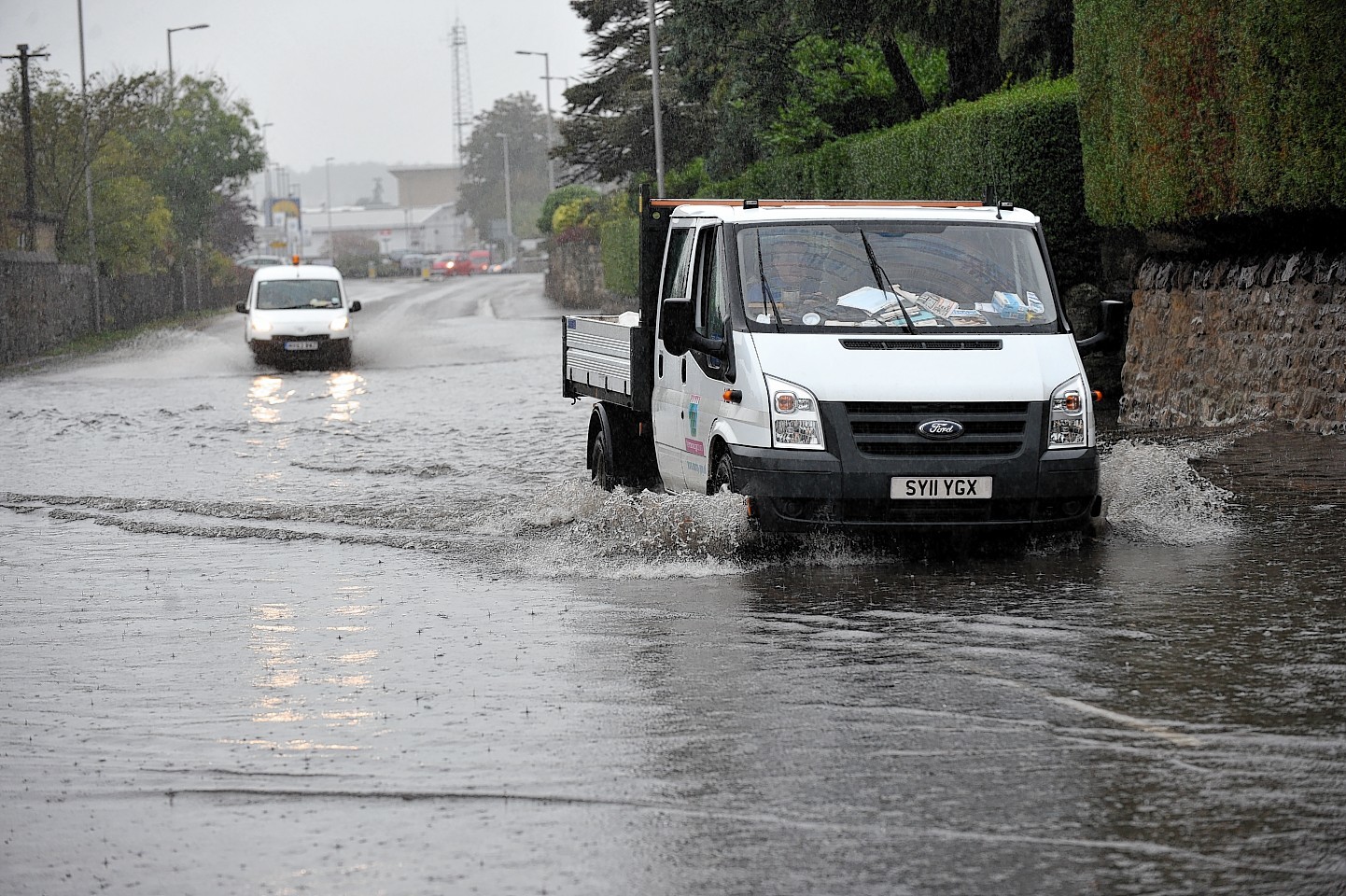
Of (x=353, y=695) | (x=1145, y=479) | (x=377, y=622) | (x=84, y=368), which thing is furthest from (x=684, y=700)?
(x=84, y=368)

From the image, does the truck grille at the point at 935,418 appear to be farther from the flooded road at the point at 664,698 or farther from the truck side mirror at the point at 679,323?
the truck side mirror at the point at 679,323

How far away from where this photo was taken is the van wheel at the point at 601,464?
13.3 m

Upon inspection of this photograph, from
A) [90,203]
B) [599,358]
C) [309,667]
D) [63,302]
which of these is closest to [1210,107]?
[599,358]

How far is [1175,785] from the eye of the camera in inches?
227

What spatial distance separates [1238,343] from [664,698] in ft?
39.3

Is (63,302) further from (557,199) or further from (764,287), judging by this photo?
(557,199)

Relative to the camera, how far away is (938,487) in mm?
10203

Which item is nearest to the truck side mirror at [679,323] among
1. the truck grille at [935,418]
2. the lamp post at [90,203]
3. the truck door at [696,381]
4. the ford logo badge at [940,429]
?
the truck door at [696,381]

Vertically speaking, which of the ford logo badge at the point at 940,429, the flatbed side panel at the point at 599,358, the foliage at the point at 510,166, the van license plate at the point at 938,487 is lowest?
the van license plate at the point at 938,487

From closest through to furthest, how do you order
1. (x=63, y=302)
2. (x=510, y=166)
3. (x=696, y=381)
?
1. (x=696, y=381)
2. (x=63, y=302)
3. (x=510, y=166)

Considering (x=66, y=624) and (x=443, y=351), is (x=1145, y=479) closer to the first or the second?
(x=66, y=624)

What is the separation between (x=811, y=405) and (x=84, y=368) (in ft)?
98.8

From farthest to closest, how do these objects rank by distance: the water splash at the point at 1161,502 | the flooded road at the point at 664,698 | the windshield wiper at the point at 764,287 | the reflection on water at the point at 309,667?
the water splash at the point at 1161,502 < the windshield wiper at the point at 764,287 < the reflection on water at the point at 309,667 < the flooded road at the point at 664,698

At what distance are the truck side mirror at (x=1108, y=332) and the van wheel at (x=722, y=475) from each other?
2.13 metres
